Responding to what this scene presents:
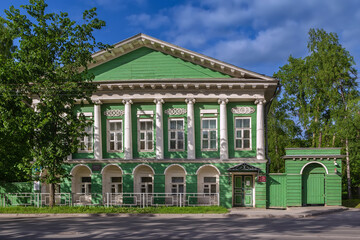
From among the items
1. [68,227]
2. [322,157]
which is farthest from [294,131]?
[68,227]

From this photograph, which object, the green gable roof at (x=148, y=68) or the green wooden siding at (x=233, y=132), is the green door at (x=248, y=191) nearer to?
the green wooden siding at (x=233, y=132)

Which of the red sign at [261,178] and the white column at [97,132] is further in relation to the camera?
the white column at [97,132]

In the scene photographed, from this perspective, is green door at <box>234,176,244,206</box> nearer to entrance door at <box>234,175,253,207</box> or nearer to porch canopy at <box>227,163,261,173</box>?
entrance door at <box>234,175,253,207</box>

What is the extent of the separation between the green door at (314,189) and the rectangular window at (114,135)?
13.2 m

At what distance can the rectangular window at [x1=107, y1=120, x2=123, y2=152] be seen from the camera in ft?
87.9

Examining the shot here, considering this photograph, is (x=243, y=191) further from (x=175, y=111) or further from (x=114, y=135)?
(x=114, y=135)

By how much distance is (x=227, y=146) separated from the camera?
2558 cm

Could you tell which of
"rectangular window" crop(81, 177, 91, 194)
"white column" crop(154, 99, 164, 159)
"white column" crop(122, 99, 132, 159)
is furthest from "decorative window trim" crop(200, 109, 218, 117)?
"rectangular window" crop(81, 177, 91, 194)

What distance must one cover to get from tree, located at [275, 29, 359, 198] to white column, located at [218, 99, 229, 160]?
13397mm

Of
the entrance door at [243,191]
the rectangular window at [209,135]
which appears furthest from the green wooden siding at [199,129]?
the entrance door at [243,191]

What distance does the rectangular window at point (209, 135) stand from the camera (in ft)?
86.0

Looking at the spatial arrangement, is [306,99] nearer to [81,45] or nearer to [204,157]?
[204,157]

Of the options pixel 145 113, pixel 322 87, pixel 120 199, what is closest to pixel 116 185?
pixel 120 199

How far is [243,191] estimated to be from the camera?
25.6m
